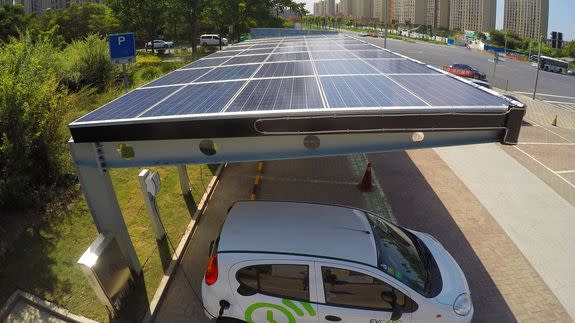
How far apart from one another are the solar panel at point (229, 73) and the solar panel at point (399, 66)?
9.53 feet

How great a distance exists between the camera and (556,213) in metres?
9.06

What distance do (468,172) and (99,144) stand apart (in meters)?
9.87

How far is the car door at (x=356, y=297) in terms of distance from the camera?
4766mm

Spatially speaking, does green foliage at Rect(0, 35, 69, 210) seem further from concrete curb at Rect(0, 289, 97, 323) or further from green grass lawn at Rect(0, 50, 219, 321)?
concrete curb at Rect(0, 289, 97, 323)

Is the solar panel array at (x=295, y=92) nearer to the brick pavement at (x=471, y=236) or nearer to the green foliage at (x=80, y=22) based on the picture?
the brick pavement at (x=471, y=236)

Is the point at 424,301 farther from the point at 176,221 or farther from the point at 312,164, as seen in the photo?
the point at 312,164

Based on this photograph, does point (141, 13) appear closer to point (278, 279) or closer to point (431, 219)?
point (431, 219)

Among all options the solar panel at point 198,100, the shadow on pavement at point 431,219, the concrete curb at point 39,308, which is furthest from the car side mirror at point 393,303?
the concrete curb at point 39,308

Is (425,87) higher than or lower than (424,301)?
higher

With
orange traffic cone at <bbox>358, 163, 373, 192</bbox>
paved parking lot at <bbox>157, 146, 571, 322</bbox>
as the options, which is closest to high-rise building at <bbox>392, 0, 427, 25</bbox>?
paved parking lot at <bbox>157, 146, 571, 322</bbox>

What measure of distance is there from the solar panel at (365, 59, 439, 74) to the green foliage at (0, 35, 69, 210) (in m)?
7.28

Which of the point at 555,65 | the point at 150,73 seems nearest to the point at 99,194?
the point at 150,73

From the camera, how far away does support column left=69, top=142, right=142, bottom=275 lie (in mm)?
5496

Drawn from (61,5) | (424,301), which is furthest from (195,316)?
(61,5)
